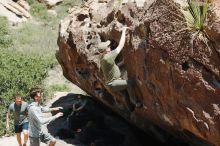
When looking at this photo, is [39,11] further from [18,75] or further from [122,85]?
[122,85]

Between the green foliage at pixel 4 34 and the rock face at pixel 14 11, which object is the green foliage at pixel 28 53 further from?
the rock face at pixel 14 11

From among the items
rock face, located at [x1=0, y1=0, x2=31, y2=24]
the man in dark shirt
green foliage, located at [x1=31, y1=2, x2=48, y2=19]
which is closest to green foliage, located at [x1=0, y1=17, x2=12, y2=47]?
rock face, located at [x1=0, y1=0, x2=31, y2=24]

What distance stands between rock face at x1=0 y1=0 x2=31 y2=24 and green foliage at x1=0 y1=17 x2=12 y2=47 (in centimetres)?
143

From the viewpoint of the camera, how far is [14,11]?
104 ft

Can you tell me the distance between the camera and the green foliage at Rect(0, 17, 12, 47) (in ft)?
82.7

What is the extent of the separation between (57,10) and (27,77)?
670 inches

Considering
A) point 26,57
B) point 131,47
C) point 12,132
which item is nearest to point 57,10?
point 26,57

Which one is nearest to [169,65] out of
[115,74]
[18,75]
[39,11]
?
[115,74]

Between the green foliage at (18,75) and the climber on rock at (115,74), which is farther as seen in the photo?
the green foliage at (18,75)

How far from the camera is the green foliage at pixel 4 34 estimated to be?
25203 mm

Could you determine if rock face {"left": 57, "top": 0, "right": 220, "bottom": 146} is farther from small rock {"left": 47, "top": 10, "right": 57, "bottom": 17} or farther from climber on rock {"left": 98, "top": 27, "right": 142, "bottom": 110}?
small rock {"left": 47, "top": 10, "right": 57, "bottom": 17}

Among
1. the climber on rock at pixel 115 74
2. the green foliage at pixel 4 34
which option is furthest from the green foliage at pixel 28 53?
the climber on rock at pixel 115 74

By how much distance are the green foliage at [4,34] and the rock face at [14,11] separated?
1428mm

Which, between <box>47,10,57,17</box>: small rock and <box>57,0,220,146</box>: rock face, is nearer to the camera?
<box>57,0,220,146</box>: rock face
